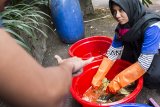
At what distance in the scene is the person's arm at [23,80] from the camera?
36.3 inches

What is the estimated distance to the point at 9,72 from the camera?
0.92m

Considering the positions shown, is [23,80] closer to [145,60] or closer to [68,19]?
[145,60]

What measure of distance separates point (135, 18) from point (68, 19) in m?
1.37

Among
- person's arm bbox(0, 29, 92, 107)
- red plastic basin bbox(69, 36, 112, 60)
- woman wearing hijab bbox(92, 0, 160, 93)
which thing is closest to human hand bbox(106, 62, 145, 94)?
woman wearing hijab bbox(92, 0, 160, 93)

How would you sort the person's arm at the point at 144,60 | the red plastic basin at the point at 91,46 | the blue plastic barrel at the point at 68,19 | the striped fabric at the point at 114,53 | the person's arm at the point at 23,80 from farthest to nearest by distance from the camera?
the blue plastic barrel at the point at 68,19, the red plastic basin at the point at 91,46, the striped fabric at the point at 114,53, the person's arm at the point at 144,60, the person's arm at the point at 23,80

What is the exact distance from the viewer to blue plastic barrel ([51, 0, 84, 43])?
3.86 metres

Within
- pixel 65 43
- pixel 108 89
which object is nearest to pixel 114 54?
pixel 108 89

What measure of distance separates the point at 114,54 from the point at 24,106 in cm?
205

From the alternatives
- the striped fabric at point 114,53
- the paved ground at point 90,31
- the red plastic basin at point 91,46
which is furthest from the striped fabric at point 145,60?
the paved ground at point 90,31

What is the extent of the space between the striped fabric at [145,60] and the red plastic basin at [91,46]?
820mm

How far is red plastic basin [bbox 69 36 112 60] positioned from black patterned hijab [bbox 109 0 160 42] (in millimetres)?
707

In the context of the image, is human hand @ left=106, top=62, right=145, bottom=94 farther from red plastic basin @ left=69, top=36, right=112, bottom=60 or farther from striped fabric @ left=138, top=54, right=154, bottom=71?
red plastic basin @ left=69, top=36, right=112, bottom=60

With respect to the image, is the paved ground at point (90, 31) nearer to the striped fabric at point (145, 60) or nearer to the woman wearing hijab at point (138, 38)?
the woman wearing hijab at point (138, 38)

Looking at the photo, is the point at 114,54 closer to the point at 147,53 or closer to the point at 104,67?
the point at 104,67
